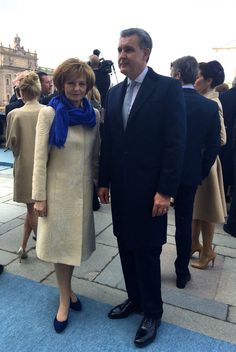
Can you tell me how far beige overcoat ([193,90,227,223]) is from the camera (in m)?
2.89

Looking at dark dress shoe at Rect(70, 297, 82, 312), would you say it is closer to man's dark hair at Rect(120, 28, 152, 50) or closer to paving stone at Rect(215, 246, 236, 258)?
paving stone at Rect(215, 246, 236, 258)

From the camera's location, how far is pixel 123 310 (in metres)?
2.40

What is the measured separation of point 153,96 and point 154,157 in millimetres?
363

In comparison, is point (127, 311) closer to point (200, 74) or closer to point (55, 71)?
point (55, 71)

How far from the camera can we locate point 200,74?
114 inches

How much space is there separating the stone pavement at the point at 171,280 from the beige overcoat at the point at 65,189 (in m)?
0.71

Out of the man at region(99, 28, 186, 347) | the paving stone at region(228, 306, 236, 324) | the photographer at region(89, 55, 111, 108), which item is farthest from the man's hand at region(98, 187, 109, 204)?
the photographer at region(89, 55, 111, 108)

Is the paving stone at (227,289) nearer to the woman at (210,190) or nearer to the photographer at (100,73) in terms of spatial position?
the woman at (210,190)

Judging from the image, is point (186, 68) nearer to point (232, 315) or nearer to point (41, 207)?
point (41, 207)

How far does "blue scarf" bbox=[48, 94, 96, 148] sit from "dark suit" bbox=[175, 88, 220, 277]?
0.81m

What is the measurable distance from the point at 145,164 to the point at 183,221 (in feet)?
2.83

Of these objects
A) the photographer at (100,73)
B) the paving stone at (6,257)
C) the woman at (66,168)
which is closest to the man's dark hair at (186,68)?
the woman at (66,168)

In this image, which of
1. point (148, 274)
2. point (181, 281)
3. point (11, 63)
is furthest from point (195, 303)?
point (11, 63)

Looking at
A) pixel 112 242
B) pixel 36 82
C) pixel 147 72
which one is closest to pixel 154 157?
pixel 147 72
